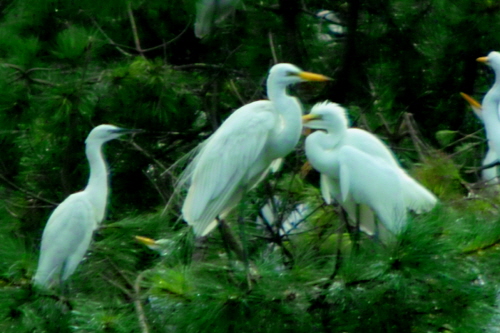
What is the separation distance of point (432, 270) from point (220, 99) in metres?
1.90

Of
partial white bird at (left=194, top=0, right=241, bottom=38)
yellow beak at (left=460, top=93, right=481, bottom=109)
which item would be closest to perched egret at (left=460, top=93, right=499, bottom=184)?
yellow beak at (left=460, top=93, right=481, bottom=109)

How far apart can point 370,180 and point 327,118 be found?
0.22m

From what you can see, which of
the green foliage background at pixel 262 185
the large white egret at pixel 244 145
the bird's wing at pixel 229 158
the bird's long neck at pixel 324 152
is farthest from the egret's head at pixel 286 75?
the green foliage background at pixel 262 185

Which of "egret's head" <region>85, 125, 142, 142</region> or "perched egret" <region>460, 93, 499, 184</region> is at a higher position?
"egret's head" <region>85, 125, 142, 142</region>

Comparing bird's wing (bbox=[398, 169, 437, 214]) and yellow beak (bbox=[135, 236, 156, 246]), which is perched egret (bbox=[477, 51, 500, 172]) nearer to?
bird's wing (bbox=[398, 169, 437, 214])

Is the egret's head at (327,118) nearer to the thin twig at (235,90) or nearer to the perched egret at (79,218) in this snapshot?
the thin twig at (235,90)

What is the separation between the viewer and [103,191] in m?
3.15

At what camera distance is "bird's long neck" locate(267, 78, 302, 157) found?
258cm

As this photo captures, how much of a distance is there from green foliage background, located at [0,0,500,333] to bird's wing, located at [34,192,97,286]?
0.09 meters

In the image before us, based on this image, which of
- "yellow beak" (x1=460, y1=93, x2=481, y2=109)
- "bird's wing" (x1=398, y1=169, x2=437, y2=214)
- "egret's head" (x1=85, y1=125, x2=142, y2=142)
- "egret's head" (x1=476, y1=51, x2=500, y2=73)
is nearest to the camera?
"bird's wing" (x1=398, y1=169, x2=437, y2=214)

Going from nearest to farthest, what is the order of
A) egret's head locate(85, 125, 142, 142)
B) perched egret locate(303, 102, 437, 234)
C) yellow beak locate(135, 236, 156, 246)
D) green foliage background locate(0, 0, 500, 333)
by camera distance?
green foliage background locate(0, 0, 500, 333) → yellow beak locate(135, 236, 156, 246) → perched egret locate(303, 102, 437, 234) → egret's head locate(85, 125, 142, 142)

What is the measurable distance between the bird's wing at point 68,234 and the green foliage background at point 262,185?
0.29ft

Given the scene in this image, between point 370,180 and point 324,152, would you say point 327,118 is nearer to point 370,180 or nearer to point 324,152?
point 324,152

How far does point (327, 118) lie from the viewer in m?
2.70
